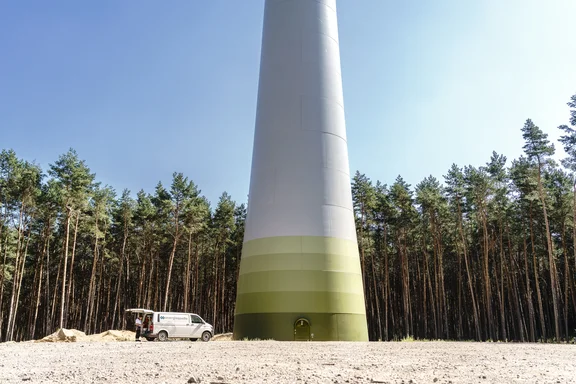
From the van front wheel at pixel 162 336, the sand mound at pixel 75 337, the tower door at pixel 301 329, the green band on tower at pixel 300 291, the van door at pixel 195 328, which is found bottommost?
the sand mound at pixel 75 337

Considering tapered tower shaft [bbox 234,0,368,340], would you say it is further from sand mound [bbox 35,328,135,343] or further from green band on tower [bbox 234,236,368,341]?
sand mound [bbox 35,328,135,343]

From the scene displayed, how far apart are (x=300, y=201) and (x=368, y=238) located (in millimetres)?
36809

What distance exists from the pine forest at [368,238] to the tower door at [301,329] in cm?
2194

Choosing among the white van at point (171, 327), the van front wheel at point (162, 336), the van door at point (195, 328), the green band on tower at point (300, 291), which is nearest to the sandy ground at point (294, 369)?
the green band on tower at point (300, 291)

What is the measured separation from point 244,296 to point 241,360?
27.9 ft

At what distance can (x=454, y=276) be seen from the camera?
63.0 m

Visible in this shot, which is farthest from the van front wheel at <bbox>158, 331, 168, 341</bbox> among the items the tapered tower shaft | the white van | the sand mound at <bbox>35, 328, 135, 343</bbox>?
the tapered tower shaft

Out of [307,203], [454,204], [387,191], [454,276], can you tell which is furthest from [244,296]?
[454,276]

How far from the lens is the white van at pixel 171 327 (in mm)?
24127

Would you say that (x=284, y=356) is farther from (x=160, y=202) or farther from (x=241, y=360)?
(x=160, y=202)

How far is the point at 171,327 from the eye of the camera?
24531mm

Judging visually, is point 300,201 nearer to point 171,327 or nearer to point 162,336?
point 171,327

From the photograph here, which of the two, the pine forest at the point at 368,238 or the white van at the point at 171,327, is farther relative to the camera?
the pine forest at the point at 368,238

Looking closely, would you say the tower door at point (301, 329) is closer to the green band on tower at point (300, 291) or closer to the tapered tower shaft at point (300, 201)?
the tapered tower shaft at point (300, 201)
